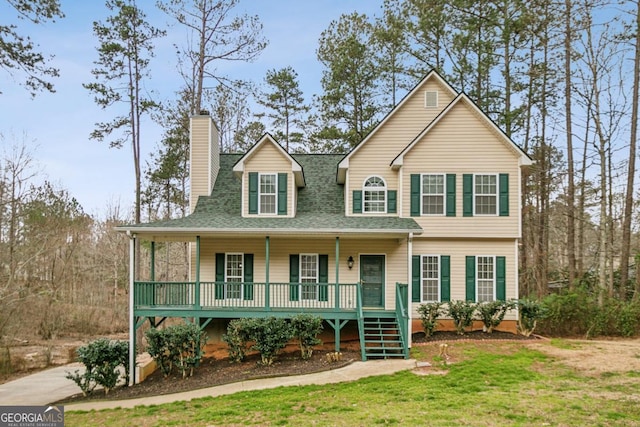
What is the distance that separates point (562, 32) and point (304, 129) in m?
14.0

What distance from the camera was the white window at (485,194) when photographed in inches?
610

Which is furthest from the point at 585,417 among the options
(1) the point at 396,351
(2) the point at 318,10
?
(2) the point at 318,10

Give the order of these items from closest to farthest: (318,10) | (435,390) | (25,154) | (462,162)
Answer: (435,390)
(462,162)
(25,154)
(318,10)

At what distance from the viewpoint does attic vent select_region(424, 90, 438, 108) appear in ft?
54.8

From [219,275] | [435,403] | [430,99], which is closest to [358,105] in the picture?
[430,99]

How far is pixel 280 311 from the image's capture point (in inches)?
544

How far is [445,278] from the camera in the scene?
607 inches

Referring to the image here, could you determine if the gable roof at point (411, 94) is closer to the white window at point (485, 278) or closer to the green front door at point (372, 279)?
the green front door at point (372, 279)

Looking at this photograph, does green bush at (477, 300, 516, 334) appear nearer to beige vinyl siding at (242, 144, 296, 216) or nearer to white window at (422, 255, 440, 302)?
white window at (422, 255, 440, 302)

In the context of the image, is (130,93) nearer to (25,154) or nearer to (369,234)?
(25,154)

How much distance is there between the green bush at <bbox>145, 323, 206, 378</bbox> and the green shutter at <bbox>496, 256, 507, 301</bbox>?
970 centimetres

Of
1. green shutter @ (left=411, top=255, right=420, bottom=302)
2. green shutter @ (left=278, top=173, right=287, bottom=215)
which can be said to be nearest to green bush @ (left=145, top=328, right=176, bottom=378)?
green shutter @ (left=278, top=173, right=287, bottom=215)

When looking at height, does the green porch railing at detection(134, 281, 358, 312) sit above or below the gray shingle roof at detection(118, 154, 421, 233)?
below

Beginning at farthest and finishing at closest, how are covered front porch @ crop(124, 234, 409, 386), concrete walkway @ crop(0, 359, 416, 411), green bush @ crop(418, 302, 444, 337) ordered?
1. green bush @ crop(418, 302, 444, 337)
2. covered front porch @ crop(124, 234, 409, 386)
3. concrete walkway @ crop(0, 359, 416, 411)
